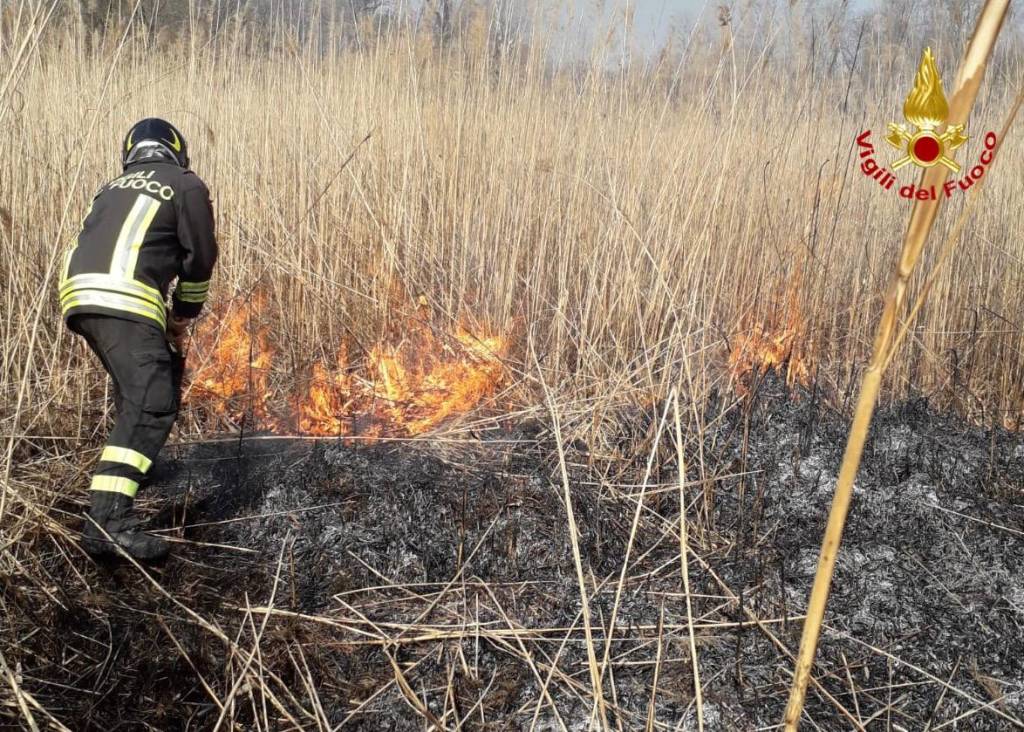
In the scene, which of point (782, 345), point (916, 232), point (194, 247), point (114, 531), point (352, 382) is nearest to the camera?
point (916, 232)

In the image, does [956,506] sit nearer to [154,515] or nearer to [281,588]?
[281,588]

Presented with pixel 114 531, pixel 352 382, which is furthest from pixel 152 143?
pixel 352 382

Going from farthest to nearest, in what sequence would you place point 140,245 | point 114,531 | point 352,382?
point 352,382, point 140,245, point 114,531

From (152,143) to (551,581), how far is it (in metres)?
1.73

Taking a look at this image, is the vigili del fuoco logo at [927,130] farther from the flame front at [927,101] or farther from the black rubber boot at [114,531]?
the black rubber boot at [114,531]

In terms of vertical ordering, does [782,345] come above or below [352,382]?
above

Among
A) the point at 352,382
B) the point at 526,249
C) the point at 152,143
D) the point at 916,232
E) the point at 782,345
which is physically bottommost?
the point at 352,382

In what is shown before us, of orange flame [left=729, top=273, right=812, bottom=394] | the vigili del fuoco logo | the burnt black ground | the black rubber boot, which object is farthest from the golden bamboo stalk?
orange flame [left=729, top=273, right=812, bottom=394]

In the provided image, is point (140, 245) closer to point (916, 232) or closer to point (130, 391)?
point (130, 391)

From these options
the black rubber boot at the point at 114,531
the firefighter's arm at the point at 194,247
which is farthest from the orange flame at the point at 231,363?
the black rubber boot at the point at 114,531

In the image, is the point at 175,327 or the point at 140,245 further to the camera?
the point at 175,327

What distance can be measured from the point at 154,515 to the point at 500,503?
108 cm

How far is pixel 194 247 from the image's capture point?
7.30ft

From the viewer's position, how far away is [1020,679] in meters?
1.69
